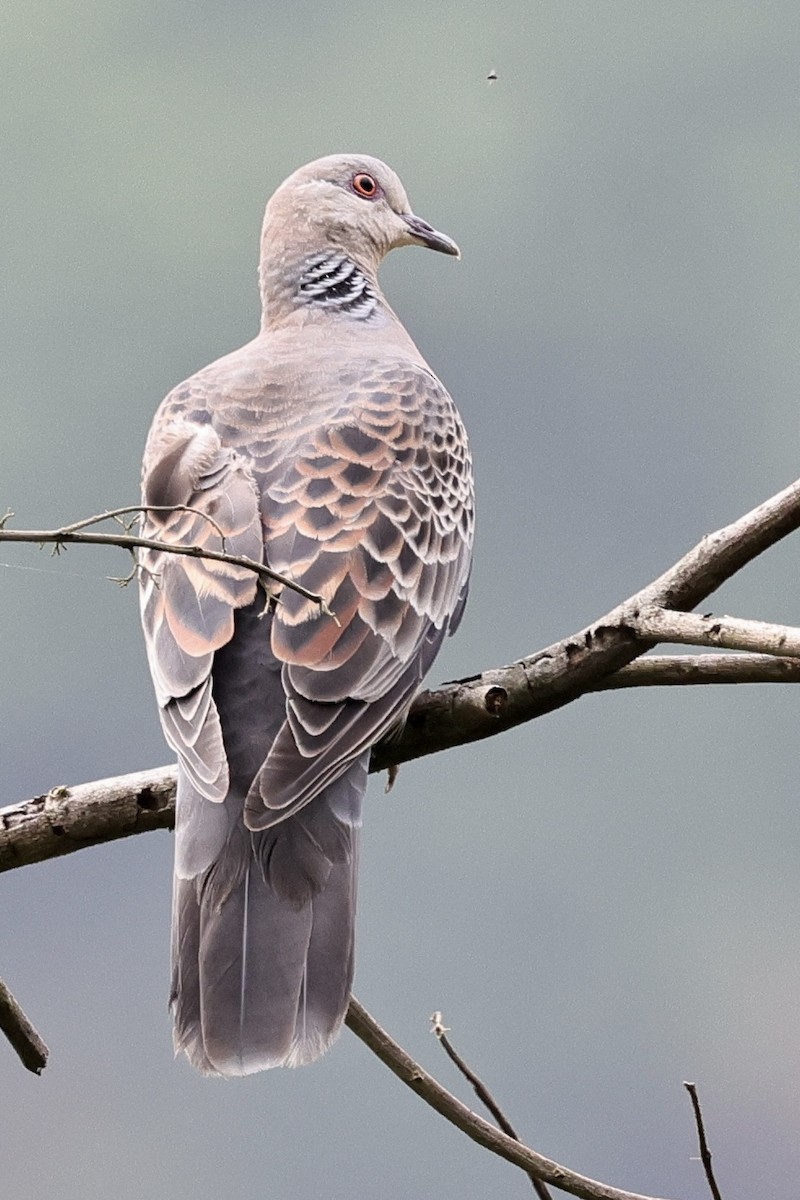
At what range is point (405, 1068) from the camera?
260cm

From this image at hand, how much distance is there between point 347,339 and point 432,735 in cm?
121

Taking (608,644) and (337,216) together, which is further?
(337,216)

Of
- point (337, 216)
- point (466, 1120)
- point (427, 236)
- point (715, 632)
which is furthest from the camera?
point (427, 236)

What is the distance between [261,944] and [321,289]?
6.00ft

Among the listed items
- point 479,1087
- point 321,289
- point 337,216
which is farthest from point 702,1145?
point 337,216

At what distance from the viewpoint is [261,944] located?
2.37m

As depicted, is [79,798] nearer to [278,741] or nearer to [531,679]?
[278,741]

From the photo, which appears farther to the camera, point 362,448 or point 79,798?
point 362,448

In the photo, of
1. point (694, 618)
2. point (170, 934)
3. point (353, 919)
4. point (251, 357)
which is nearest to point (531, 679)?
point (694, 618)

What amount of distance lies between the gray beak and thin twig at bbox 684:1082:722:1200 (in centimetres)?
224

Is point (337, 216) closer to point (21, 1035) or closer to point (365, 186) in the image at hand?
point (365, 186)

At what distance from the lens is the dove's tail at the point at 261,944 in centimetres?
234

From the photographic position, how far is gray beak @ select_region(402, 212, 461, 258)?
4.02 metres

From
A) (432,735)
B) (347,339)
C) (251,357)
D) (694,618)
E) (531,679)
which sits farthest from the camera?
(347,339)
